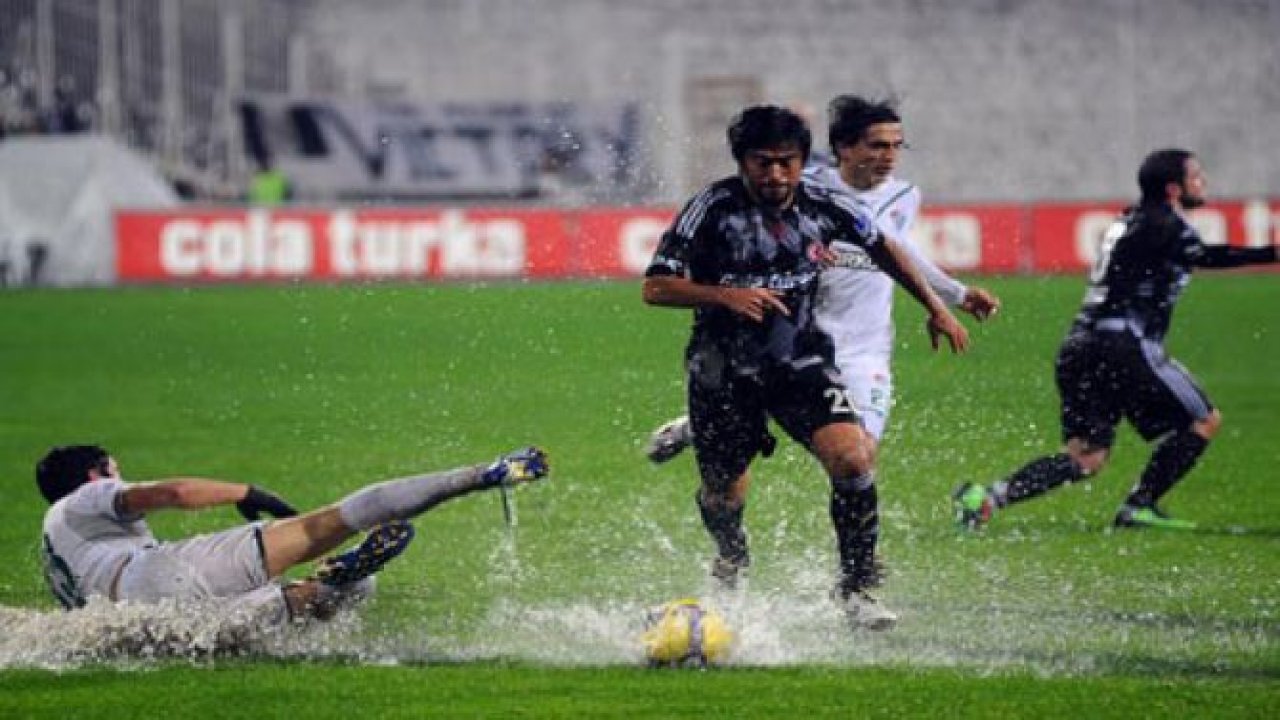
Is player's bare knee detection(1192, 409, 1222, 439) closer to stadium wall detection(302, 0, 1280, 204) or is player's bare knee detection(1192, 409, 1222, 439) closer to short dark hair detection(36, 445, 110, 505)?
short dark hair detection(36, 445, 110, 505)

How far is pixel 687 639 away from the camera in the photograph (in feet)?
27.1

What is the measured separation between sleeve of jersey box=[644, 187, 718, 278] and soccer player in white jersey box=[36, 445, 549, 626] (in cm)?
92

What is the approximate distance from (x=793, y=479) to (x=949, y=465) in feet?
3.78

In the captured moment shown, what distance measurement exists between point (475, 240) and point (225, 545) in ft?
82.9

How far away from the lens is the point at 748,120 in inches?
345

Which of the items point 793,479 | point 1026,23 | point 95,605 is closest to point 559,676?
point 95,605

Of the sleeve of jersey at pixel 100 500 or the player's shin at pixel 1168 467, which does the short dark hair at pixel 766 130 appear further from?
the player's shin at pixel 1168 467

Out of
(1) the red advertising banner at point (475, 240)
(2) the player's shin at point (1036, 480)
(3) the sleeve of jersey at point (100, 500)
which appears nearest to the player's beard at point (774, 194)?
(3) the sleeve of jersey at point (100, 500)

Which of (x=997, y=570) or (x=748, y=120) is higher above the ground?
(x=748, y=120)

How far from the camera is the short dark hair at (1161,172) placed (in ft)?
39.5

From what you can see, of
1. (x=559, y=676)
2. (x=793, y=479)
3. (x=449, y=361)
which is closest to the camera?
(x=559, y=676)

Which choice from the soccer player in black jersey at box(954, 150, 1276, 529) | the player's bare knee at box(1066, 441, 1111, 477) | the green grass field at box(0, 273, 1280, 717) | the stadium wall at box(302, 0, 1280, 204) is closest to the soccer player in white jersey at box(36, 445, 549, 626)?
the green grass field at box(0, 273, 1280, 717)

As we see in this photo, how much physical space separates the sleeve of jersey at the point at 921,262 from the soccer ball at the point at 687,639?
1917mm

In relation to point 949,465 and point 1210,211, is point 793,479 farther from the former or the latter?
point 1210,211
